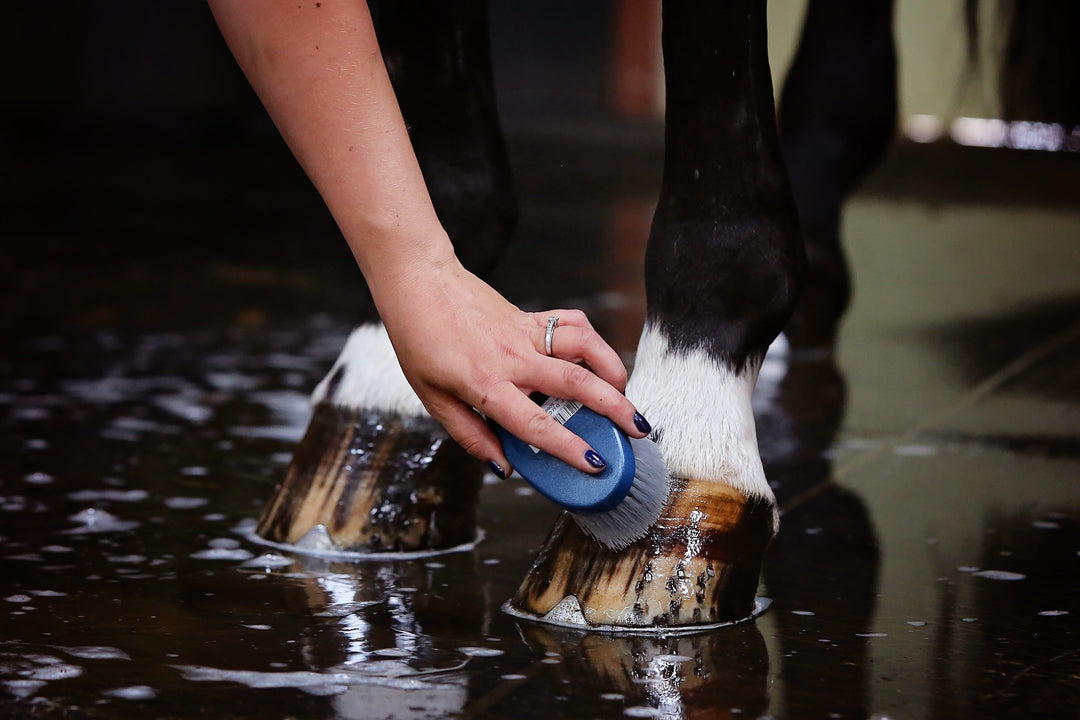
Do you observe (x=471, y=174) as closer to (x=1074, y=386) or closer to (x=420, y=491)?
(x=420, y=491)

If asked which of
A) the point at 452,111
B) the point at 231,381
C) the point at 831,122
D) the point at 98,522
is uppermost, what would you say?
the point at 831,122

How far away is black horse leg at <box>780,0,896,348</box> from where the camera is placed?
2.14 metres

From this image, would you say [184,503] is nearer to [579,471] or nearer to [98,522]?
[98,522]

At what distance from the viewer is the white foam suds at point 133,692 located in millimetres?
855

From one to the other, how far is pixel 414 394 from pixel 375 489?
0.29 feet

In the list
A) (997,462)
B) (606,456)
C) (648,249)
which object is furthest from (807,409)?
(606,456)

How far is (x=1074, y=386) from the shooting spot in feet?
6.57

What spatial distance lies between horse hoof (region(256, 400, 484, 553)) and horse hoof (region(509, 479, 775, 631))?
191 millimetres

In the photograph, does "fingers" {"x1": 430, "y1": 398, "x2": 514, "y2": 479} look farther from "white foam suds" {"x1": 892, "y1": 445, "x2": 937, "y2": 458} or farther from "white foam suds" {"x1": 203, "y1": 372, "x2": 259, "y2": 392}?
"white foam suds" {"x1": 203, "y1": 372, "x2": 259, "y2": 392}

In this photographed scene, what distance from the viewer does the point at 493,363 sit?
0.93 metres

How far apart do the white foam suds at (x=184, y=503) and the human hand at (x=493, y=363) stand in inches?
18.0

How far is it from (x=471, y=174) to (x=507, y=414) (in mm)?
401

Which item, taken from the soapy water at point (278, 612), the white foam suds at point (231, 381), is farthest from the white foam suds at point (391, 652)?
the white foam suds at point (231, 381)

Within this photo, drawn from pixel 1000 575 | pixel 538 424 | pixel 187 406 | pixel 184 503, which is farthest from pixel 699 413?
pixel 187 406
